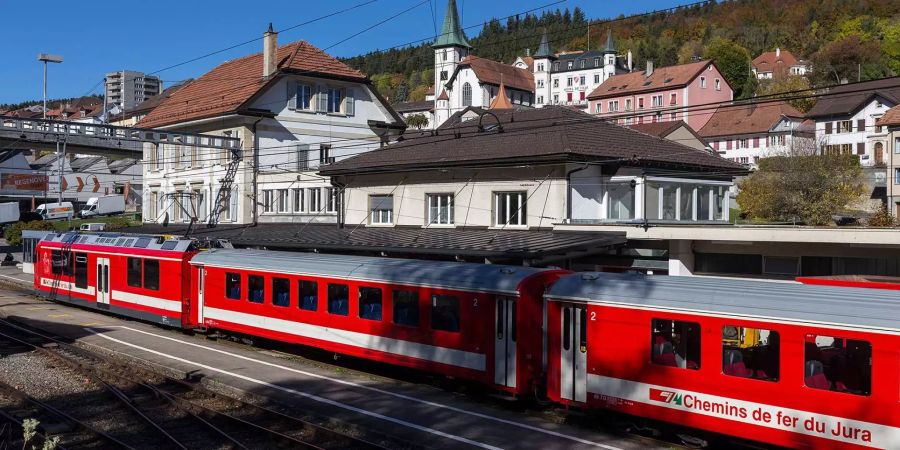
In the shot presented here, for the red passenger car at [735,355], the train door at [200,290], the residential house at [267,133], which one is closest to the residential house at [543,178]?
the residential house at [267,133]

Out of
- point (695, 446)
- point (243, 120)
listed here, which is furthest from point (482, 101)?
point (695, 446)

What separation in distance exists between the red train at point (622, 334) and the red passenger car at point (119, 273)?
305 cm

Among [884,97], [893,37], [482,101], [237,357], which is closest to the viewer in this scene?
[237,357]

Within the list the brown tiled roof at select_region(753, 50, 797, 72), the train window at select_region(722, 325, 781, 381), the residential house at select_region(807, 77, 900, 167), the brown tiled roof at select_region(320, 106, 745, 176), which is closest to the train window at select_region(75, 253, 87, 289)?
the brown tiled roof at select_region(320, 106, 745, 176)

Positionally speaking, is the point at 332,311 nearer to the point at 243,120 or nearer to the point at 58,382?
the point at 58,382

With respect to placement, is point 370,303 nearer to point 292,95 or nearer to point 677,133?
point 292,95

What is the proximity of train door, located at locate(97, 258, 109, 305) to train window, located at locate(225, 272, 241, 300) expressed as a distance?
292 inches

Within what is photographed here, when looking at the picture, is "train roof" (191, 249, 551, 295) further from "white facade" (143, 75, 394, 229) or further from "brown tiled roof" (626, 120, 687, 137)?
"brown tiled roof" (626, 120, 687, 137)

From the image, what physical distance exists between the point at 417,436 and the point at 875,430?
6.66 metres

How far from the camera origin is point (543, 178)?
23438mm

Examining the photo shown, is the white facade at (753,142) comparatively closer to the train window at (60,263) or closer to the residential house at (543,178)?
the residential house at (543,178)

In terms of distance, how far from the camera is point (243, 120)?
38.7 meters

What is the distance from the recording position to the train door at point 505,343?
14.4m

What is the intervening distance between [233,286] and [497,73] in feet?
322
